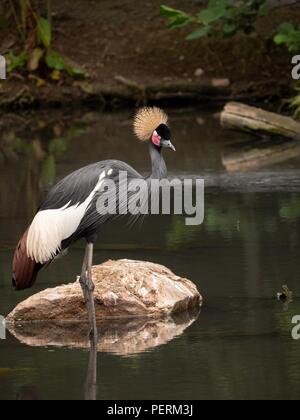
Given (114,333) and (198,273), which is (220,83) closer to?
(198,273)

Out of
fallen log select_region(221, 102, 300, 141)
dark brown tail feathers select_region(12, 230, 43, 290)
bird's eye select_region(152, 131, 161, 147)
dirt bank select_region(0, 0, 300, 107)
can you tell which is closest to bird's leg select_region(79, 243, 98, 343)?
dark brown tail feathers select_region(12, 230, 43, 290)

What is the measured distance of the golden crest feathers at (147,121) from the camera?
9.58 metres

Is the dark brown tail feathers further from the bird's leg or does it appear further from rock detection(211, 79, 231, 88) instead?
rock detection(211, 79, 231, 88)

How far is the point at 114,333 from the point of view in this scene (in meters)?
9.16

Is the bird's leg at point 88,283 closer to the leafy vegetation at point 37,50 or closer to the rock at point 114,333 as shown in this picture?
the rock at point 114,333

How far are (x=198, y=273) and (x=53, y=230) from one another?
6.20 ft

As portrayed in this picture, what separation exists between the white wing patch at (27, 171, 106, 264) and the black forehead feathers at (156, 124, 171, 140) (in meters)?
0.65

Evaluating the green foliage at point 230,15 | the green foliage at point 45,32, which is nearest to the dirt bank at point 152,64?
the green foliage at point 45,32

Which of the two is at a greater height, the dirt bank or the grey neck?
the dirt bank

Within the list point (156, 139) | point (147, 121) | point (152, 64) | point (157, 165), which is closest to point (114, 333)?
point (157, 165)

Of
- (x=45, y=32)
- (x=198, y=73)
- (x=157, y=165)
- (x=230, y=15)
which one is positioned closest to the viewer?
(x=157, y=165)

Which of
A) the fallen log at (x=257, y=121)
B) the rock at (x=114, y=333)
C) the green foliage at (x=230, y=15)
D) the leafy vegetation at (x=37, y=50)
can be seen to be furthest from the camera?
the leafy vegetation at (x=37, y=50)

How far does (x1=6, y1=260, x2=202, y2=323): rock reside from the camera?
30.9 ft

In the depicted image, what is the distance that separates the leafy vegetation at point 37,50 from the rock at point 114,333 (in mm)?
14158
